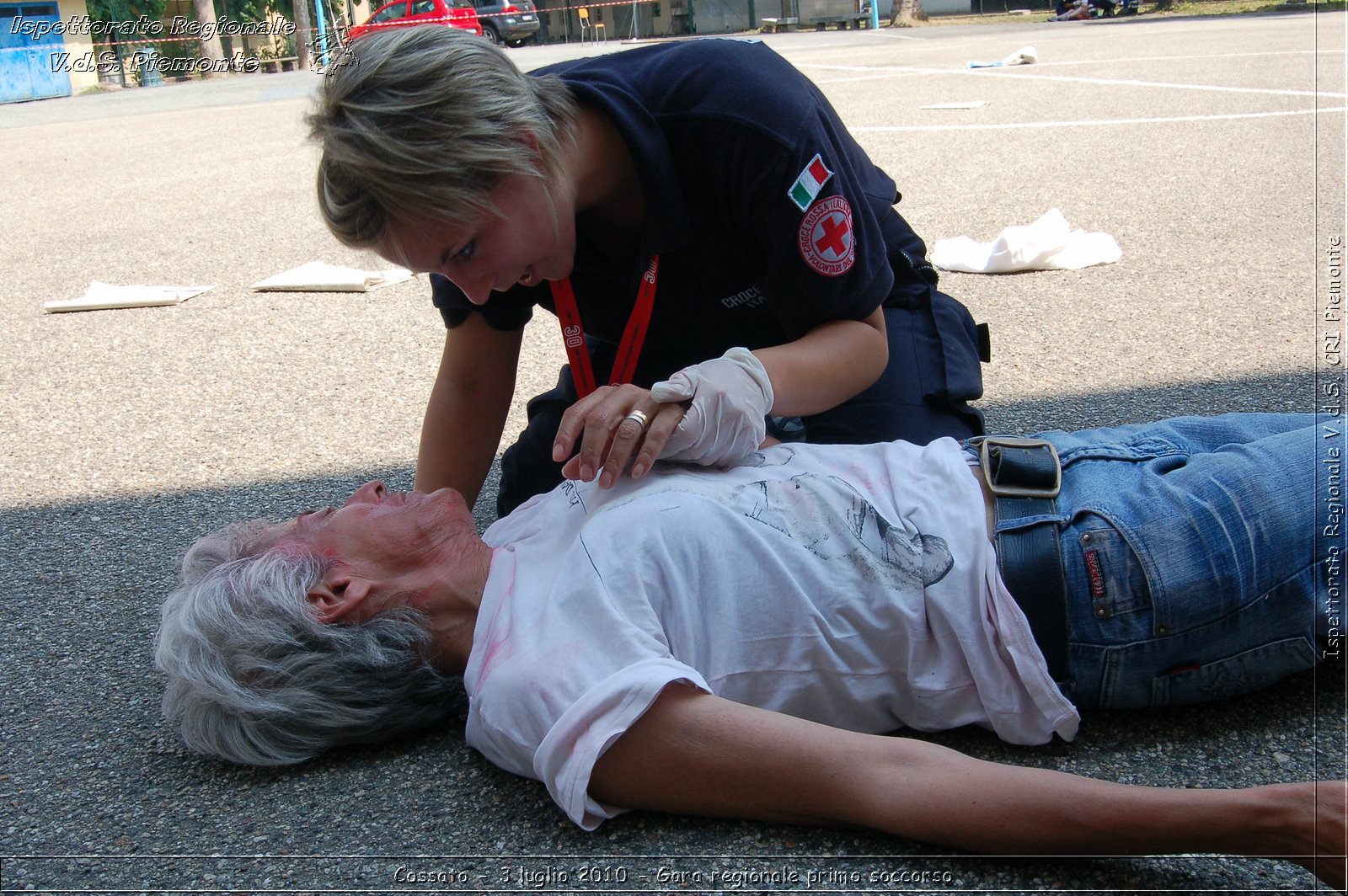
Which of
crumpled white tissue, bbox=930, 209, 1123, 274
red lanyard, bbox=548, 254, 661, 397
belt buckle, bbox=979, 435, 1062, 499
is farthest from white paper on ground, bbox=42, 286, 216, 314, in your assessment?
belt buckle, bbox=979, 435, 1062, 499

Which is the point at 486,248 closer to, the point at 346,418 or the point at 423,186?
the point at 423,186

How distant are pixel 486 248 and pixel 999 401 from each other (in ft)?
5.86

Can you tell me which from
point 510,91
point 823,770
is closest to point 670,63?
point 510,91

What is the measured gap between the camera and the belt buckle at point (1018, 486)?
5.21 ft

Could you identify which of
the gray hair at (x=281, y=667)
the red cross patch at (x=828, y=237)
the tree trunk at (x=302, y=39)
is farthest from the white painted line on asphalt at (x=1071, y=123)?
the tree trunk at (x=302, y=39)

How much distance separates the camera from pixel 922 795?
1.29 meters

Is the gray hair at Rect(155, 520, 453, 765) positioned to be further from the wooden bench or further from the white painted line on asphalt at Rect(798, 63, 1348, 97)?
the wooden bench

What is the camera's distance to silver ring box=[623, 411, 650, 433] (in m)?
1.57

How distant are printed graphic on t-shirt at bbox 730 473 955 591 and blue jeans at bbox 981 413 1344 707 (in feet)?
0.45

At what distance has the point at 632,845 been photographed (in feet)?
4.76

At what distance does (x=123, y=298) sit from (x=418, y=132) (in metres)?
3.66

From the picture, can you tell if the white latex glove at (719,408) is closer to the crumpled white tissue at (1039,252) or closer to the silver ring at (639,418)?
the silver ring at (639,418)

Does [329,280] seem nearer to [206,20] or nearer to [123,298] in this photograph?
[123,298]

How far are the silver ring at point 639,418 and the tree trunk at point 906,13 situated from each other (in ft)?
73.9
